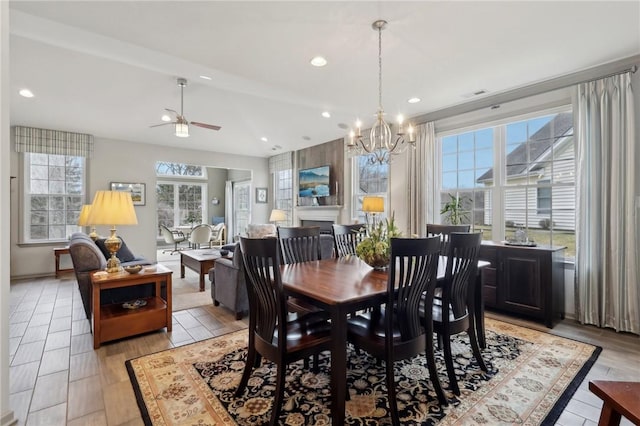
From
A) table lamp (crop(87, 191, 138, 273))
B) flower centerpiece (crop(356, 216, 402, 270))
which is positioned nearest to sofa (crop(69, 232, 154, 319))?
table lamp (crop(87, 191, 138, 273))

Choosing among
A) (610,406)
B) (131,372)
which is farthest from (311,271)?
(610,406)

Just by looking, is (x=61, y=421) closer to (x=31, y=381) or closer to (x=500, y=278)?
(x=31, y=381)

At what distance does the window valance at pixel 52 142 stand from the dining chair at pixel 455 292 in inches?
264

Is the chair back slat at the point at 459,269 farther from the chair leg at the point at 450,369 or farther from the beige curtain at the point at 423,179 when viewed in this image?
the beige curtain at the point at 423,179

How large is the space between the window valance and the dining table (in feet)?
18.8

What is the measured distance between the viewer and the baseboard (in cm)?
169

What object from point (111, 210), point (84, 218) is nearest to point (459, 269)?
point (111, 210)

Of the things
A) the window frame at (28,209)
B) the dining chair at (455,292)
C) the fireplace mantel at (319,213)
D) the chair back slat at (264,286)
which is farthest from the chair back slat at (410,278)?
the window frame at (28,209)

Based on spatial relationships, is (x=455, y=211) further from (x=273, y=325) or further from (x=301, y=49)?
(x=273, y=325)

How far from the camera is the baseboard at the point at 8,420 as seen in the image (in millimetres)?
1693

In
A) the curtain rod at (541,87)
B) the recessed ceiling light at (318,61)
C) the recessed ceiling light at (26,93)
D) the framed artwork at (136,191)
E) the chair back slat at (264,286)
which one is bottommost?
the chair back slat at (264,286)

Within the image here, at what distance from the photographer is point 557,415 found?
Answer: 185 cm

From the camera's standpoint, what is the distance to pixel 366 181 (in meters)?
6.00

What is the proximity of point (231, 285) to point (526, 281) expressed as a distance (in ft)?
10.7
